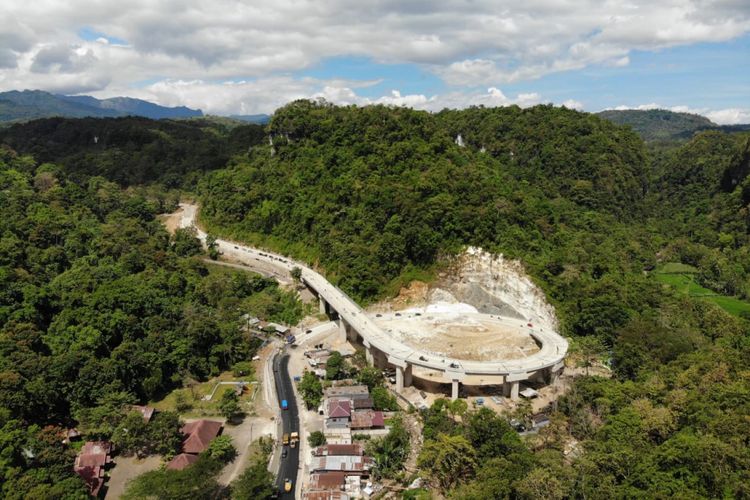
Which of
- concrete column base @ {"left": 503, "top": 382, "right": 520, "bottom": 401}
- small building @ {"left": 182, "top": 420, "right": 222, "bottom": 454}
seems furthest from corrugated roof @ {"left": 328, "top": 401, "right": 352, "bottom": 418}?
concrete column base @ {"left": 503, "top": 382, "right": 520, "bottom": 401}

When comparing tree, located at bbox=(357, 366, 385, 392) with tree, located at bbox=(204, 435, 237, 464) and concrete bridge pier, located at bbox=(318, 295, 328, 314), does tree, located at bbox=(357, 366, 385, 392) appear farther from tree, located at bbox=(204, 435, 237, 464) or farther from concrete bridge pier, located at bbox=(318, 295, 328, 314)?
concrete bridge pier, located at bbox=(318, 295, 328, 314)

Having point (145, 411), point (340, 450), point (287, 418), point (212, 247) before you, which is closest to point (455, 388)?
point (340, 450)

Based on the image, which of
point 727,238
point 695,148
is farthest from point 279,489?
point 695,148

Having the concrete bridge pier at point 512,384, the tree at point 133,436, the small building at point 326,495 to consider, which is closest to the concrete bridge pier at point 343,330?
the concrete bridge pier at point 512,384

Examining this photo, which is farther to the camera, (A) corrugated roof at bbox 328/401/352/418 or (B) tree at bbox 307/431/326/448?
(A) corrugated roof at bbox 328/401/352/418

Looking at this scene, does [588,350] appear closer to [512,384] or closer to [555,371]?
[555,371]

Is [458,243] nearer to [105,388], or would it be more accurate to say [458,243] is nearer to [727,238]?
[105,388]

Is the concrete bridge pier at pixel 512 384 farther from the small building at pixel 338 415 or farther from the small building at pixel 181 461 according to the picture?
the small building at pixel 181 461
